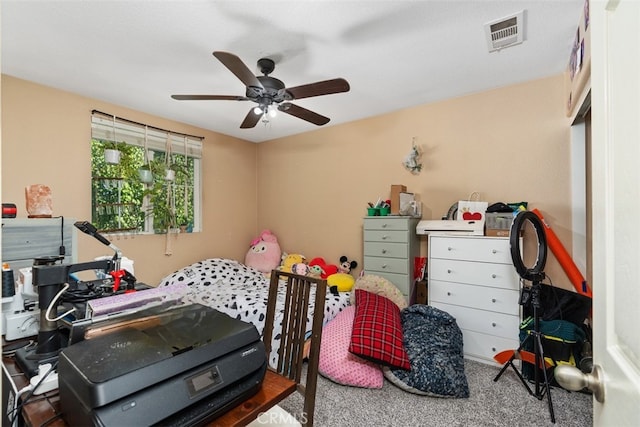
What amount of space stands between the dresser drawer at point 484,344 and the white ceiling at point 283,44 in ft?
7.11

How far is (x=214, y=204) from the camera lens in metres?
4.06

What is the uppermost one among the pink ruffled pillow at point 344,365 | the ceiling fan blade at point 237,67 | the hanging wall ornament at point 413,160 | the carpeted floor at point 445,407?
the ceiling fan blade at point 237,67

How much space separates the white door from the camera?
21.0 inches

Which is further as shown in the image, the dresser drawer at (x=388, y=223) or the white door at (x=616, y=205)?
the dresser drawer at (x=388, y=223)

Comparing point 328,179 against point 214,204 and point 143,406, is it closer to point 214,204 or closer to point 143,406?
point 214,204

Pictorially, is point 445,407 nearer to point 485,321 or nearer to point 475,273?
point 485,321

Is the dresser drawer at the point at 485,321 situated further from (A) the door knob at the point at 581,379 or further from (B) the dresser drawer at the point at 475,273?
(A) the door knob at the point at 581,379

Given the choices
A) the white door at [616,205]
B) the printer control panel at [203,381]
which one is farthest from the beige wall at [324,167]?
the printer control panel at [203,381]

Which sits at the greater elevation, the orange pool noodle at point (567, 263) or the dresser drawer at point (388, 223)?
the dresser drawer at point (388, 223)

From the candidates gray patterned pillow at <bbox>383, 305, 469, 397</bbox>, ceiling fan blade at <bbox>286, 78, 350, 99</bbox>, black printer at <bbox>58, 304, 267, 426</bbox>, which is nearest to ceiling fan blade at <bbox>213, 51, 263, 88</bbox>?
ceiling fan blade at <bbox>286, 78, 350, 99</bbox>

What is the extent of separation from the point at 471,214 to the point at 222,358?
2532 mm

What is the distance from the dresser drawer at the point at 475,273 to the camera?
7.99 ft

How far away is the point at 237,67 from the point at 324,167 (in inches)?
90.6

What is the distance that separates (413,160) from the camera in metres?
3.16
